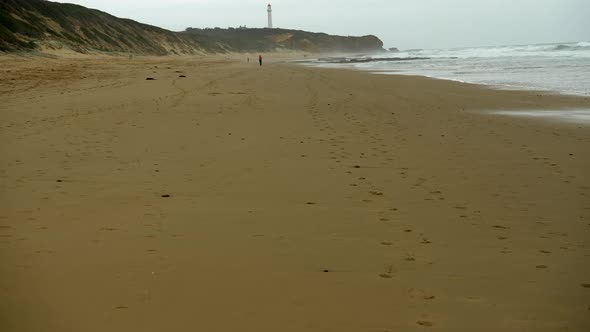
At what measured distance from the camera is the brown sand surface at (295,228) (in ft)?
8.70

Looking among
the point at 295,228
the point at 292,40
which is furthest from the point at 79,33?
the point at 292,40

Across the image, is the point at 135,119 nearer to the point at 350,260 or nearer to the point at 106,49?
the point at 350,260

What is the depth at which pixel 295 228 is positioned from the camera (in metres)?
3.96

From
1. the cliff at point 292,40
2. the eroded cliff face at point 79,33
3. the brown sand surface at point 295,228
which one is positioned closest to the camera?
the brown sand surface at point 295,228

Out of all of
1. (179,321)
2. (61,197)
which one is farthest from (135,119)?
(179,321)

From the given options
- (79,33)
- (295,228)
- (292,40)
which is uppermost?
(292,40)

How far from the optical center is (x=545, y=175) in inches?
221

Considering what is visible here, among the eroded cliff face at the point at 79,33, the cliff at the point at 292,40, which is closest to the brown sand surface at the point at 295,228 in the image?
the eroded cliff face at the point at 79,33

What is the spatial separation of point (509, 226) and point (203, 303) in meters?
2.54

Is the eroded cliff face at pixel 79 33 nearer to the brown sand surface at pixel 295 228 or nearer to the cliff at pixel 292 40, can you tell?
the cliff at pixel 292 40

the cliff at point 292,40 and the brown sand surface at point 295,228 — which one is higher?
the cliff at point 292,40

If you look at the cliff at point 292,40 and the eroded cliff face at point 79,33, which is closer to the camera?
the eroded cliff face at point 79,33

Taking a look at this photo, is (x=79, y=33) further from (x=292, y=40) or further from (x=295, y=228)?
(x=292, y=40)

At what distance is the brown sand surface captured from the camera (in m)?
2.65
